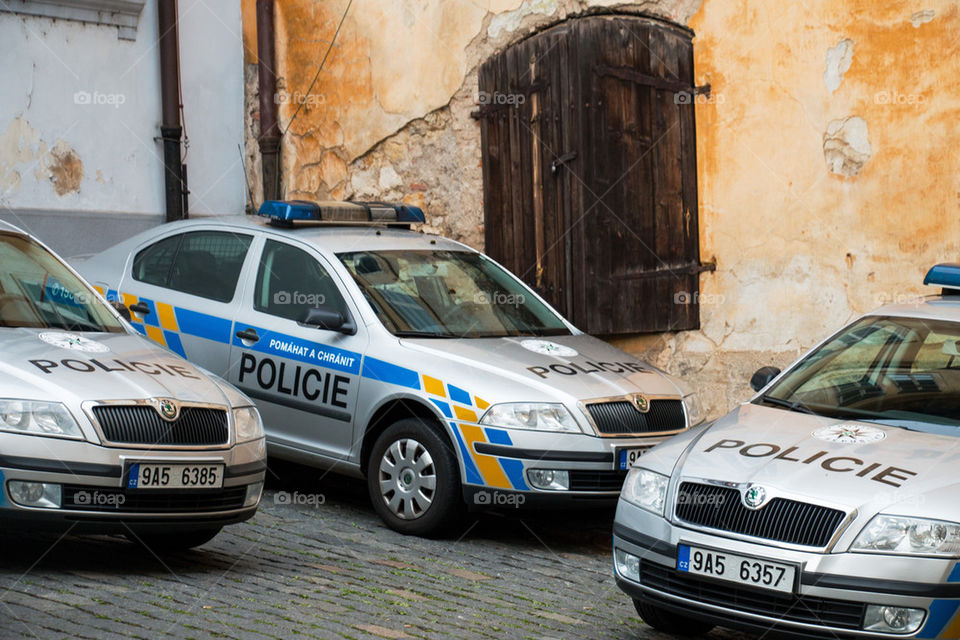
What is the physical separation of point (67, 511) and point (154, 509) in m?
0.38

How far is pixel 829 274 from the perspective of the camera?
360 inches

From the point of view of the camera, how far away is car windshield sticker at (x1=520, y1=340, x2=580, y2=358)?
696 cm

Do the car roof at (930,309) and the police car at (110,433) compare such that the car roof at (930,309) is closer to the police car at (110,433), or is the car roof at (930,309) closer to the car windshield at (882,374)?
the car windshield at (882,374)

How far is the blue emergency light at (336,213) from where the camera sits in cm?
779

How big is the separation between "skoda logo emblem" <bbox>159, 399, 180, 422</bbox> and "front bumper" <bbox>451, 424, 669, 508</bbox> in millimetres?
1551

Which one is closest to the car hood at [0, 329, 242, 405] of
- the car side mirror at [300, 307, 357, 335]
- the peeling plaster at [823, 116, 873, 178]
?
the car side mirror at [300, 307, 357, 335]

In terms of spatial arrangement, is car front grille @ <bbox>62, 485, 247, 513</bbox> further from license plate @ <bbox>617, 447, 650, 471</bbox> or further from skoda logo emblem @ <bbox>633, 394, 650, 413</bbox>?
skoda logo emblem @ <bbox>633, 394, 650, 413</bbox>

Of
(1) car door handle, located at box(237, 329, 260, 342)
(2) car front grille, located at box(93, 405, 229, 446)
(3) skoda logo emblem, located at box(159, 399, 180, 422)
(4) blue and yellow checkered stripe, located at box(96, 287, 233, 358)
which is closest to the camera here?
(2) car front grille, located at box(93, 405, 229, 446)

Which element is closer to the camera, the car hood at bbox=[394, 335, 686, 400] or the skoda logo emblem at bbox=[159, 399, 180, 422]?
the skoda logo emblem at bbox=[159, 399, 180, 422]

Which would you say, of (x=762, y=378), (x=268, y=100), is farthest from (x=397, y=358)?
(x=268, y=100)

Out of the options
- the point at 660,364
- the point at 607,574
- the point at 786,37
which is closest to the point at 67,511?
the point at 607,574

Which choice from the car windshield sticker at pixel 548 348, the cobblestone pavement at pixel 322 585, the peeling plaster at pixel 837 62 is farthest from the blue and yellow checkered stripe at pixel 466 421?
the peeling plaster at pixel 837 62

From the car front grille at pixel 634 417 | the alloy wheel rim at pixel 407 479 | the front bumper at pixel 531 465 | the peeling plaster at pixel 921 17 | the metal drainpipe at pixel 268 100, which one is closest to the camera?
the front bumper at pixel 531 465

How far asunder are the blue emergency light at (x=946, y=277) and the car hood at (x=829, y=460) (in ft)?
3.72
